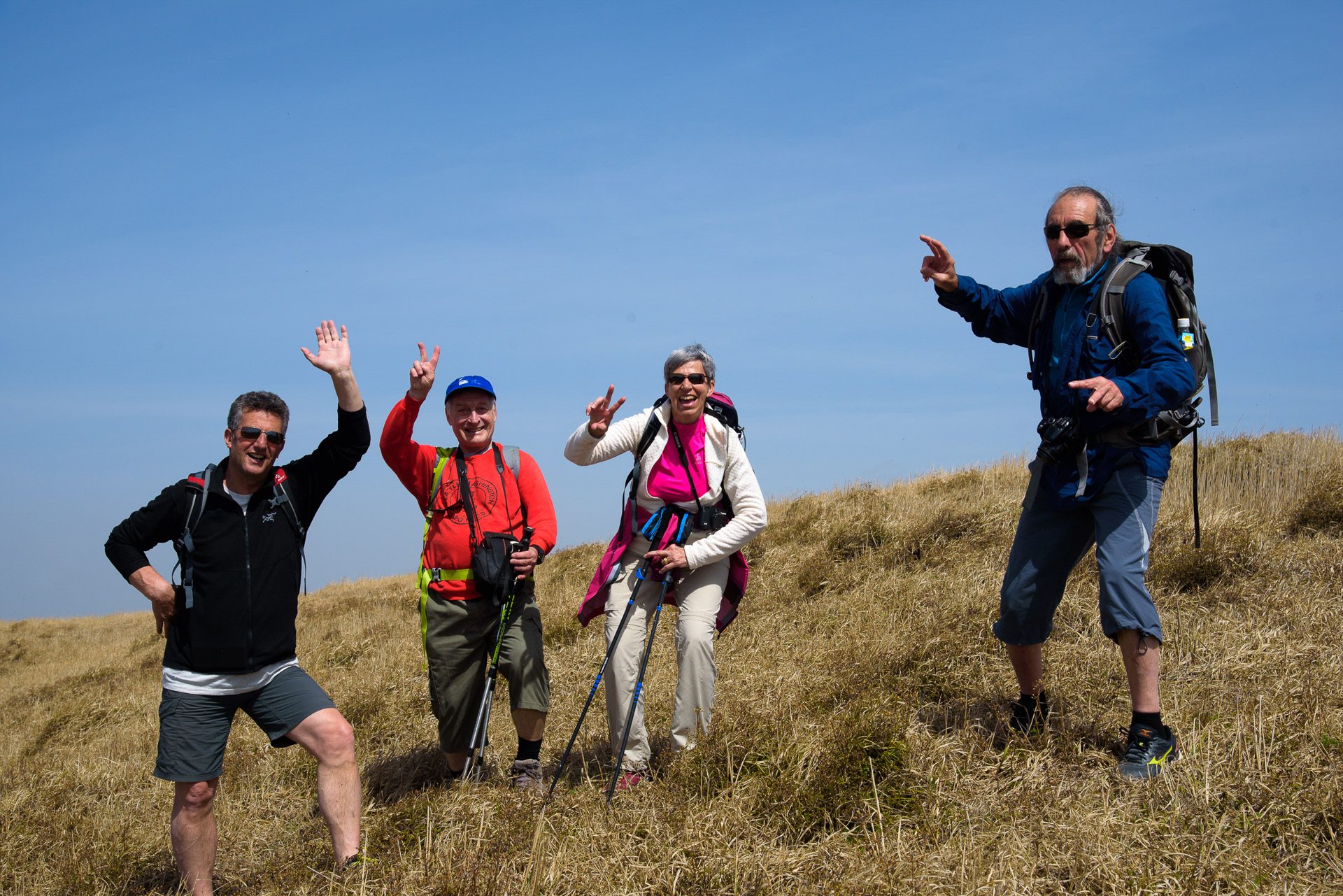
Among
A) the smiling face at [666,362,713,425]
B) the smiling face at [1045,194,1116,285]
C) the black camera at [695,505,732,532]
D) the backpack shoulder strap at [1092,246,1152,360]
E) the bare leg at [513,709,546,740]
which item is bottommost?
the bare leg at [513,709,546,740]

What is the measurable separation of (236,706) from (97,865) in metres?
1.43

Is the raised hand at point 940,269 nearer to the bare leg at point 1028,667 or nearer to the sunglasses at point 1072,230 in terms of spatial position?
the sunglasses at point 1072,230

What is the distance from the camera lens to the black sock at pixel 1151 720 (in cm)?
373

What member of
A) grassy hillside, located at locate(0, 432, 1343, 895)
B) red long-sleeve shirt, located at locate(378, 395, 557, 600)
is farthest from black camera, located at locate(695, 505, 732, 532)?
grassy hillside, located at locate(0, 432, 1343, 895)

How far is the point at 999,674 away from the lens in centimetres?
521

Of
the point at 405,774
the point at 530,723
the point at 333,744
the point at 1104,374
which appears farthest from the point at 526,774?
the point at 1104,374

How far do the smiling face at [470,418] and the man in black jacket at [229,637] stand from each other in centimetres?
105

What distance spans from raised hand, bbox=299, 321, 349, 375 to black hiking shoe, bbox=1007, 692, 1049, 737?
3.44 meters

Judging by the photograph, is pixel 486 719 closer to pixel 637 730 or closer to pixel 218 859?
pixel 637 730

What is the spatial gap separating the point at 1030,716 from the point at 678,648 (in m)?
1.70

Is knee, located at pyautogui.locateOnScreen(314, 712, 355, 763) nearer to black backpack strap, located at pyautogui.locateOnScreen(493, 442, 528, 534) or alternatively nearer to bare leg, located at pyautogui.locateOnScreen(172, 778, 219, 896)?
bare leg, located at pyautogui.locateOnScreen(172, 778, 219, 896)

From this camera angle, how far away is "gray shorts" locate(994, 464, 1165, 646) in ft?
12.0

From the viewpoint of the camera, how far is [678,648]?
4.30m

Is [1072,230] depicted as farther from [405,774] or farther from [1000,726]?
[405,774]
